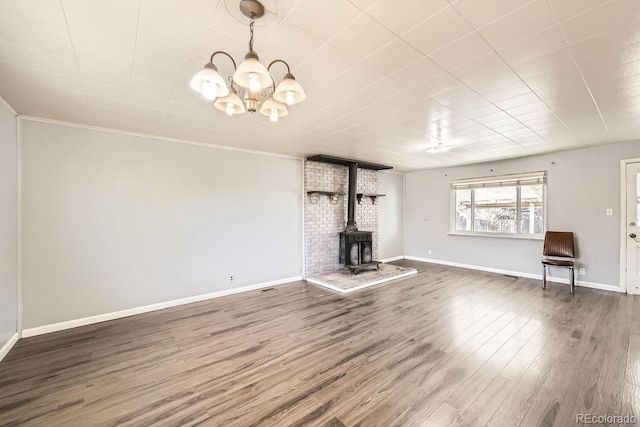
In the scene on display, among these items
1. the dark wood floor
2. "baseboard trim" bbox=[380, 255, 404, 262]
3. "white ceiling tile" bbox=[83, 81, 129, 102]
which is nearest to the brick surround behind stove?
"baseboard trim" bbox=[380, 255, 404, 262]

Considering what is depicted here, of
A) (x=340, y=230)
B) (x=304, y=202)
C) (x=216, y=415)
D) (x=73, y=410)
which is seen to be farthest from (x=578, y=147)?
(x=73, y=410)

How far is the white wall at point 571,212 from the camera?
4.33 metres

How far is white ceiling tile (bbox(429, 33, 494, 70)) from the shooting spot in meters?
1.70

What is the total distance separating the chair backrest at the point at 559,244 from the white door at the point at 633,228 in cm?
68

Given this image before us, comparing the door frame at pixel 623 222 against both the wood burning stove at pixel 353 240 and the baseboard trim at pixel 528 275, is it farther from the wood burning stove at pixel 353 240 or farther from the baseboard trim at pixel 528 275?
the wood burning stove at pixel 353 240

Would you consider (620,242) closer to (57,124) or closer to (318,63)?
(318,63)

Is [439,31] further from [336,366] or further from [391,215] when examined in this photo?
[391,215]

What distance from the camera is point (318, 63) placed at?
195cm

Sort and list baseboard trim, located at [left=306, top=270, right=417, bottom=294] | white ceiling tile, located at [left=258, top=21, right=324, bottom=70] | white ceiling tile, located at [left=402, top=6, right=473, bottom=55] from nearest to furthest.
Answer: white ceiling tile, located at [left=402, top=6, right=473, bottom=55]
white ceiling tile, located at [left=258, top=21, right=324, bottom=70]
baseboard trim, located at [left=306, top=270, right=417, bottom=294]

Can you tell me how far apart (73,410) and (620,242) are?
23.8ft

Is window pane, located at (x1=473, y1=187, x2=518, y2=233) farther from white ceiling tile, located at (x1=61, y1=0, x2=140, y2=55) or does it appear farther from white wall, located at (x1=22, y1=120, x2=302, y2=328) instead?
white ceiling tile, located at (x1=61, y1=0, x2=140, y2=55)

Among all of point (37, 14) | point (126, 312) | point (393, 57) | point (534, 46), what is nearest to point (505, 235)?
point (534, 46)

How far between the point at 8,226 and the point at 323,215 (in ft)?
14.6

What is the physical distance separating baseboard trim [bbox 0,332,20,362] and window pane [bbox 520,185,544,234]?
803 cm
